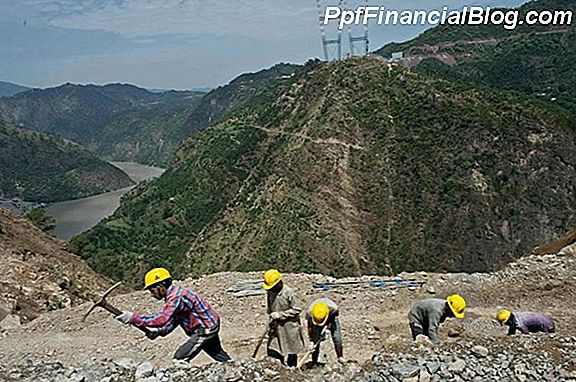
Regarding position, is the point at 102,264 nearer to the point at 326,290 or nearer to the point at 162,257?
the point at 162,257

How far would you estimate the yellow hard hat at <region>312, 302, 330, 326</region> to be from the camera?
8.34m

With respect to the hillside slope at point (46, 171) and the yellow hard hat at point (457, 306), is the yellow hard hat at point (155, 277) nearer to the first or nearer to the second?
the yellow hard hat at point (457, 306)

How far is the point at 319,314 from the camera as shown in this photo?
8336mm

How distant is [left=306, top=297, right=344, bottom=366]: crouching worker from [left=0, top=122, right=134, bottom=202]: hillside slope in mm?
130743

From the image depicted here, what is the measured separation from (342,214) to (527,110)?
19036 millimetres

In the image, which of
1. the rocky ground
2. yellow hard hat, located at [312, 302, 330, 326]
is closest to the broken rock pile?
the rocky ground

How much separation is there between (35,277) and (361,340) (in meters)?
10.2

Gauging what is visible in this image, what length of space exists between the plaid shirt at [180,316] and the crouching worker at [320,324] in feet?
5.61

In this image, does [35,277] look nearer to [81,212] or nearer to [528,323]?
[528,323]

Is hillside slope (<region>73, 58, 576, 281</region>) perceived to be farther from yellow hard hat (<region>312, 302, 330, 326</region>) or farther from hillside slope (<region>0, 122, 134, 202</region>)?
hillside slope (<region>0, 122, 134, 202</region>)

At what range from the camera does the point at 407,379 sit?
6.68 meters

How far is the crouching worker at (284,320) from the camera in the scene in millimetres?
8164

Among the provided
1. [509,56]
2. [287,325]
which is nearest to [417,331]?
[287,325]

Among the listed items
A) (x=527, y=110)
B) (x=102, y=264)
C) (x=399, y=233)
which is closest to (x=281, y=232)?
(x=399, y=233)
